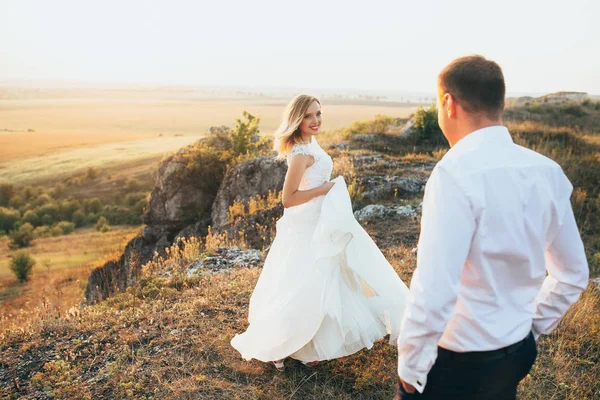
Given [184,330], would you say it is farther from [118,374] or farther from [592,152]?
[592,152]

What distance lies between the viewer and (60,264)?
30.1m

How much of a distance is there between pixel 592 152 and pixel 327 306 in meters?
14.3

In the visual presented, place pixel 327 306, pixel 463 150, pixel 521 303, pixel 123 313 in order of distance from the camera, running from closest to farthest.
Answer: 1. pixel 463 150
2. pixel 521 303
3. pixel 327 306
4. pixel 123 313

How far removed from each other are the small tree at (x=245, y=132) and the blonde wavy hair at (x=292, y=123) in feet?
41.5

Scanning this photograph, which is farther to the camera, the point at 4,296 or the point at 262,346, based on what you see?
the point at 4,296

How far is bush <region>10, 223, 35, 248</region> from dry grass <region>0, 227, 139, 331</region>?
0.64 meters

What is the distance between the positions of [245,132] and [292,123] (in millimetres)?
12972

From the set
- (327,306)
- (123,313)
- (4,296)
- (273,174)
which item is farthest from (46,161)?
(327,306)

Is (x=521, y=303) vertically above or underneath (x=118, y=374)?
above

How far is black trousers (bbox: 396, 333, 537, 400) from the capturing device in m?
1.86

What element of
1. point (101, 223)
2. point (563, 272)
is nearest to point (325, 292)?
point (563, 272)

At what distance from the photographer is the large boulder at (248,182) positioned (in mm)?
13383

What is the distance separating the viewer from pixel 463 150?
1757mm

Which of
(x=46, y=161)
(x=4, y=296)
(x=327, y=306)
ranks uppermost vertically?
(x=327, y=306)
